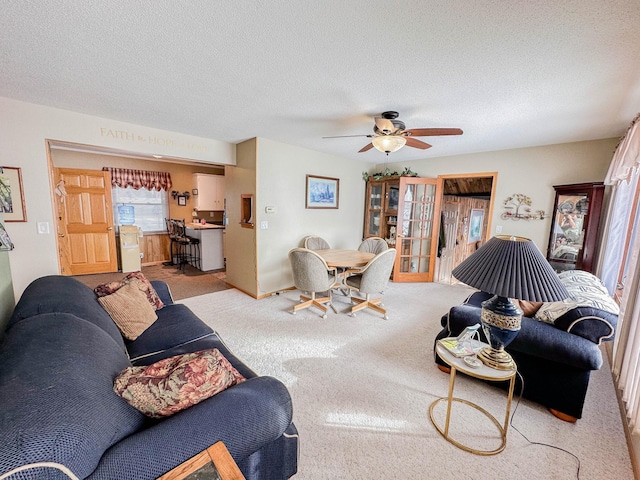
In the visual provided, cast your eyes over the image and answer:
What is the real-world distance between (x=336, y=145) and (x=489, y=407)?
3582 mm

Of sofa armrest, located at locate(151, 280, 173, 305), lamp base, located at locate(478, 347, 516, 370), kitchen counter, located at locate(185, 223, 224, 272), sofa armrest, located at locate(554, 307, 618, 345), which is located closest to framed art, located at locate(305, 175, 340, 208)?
kitchen counter, located at locate(185, 223, 224, 272)

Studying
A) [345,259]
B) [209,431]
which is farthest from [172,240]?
[209,431]

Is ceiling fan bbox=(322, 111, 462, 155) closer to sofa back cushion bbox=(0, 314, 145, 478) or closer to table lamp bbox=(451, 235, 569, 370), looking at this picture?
table lamp bbox=(451, 235, 569, 370)

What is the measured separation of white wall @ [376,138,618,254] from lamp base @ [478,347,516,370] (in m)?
3.11

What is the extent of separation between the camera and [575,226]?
11.0 feet

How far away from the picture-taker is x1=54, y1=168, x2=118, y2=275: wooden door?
15.6 feet

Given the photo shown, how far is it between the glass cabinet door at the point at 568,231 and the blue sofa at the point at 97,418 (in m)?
4.07

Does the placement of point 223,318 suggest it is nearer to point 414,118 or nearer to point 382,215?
point 414,118

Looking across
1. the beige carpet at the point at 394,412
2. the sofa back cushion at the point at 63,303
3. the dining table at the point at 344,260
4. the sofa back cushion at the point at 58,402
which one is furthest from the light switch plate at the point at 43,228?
the dining table at the point at 344,260

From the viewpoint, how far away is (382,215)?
533 cm

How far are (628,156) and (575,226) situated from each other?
4.29ft

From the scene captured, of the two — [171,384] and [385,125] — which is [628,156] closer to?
[385,125]

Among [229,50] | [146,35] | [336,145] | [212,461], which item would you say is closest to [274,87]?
[229,50]

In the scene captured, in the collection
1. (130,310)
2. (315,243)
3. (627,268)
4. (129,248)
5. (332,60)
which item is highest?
(332,60)
